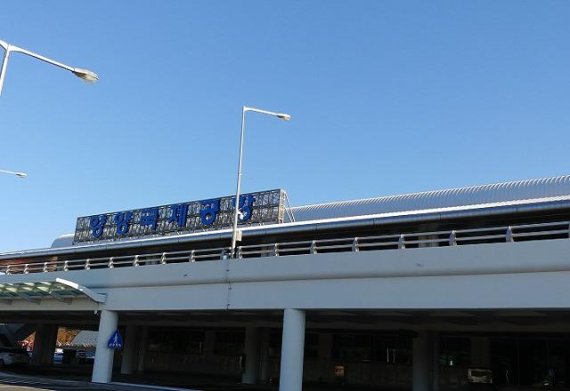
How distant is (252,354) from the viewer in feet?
112

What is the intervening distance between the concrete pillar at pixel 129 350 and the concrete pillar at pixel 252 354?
1040 cm

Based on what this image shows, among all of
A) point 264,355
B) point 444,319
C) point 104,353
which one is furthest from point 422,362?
point 104,353

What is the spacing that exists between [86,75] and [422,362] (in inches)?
783

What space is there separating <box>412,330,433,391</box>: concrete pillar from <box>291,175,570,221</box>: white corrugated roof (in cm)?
643

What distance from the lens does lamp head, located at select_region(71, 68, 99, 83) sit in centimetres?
1577

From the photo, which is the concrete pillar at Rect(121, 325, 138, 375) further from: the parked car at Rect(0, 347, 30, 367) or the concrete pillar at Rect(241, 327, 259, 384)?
the concrete pillar at Rect(241, 327, 259, 384)

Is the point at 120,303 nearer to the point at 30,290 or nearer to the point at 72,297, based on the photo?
the point at 72,297

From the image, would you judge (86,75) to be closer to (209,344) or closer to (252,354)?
(252,354)

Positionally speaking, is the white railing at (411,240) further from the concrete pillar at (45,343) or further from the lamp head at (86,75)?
the concrete pillar at (45,343)

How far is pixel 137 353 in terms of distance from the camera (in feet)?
142

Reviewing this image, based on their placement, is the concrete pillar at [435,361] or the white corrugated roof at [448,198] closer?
the white corrugated roof at [448,198]

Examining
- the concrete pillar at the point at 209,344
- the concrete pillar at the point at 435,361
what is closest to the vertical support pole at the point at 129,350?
the concrete pillar at the point at 209,344

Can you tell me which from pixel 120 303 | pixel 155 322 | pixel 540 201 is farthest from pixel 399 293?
pixel 155 322

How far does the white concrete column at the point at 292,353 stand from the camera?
2098 centimetres
